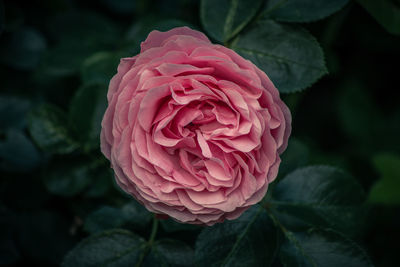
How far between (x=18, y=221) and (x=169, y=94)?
117 centimetres

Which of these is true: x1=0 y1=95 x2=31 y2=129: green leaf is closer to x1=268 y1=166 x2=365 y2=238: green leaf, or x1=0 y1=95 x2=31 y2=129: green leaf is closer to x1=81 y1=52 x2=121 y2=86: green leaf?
x1=81 y1=52 x2=121 y2=86: green leaf

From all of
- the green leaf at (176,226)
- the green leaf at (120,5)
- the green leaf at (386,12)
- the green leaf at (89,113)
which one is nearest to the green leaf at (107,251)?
the green leaf at (176,226)

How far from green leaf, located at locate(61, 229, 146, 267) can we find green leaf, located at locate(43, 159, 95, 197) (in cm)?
34

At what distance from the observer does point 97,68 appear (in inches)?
66.0

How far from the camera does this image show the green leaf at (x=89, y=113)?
1529mm

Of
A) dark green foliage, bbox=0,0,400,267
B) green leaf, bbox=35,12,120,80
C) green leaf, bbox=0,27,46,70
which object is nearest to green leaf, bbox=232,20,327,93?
dark green foliage, bbox=0,0,400,267

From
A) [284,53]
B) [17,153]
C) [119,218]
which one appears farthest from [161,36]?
[17,153]

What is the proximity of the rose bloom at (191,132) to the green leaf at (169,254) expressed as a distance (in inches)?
13.1

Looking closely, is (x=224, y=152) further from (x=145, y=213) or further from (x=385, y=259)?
(x=385, y=259)

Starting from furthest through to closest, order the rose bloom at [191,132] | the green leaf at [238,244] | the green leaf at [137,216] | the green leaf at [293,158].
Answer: the green leaf at [293,158] → the green leaf at [137,216] → the green leaf at [238,244] → the rose bloom at [191,132]

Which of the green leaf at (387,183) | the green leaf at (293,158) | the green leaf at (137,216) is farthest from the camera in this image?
the green leaf at (387,183)

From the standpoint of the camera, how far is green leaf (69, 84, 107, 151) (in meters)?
1.53

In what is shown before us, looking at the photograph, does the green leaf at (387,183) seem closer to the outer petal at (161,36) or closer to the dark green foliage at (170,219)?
the dark green foliage at (170,219)

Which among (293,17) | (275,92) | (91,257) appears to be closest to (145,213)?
(91,257)
